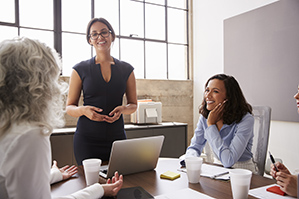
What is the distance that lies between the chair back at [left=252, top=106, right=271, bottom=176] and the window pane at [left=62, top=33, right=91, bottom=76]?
263 cm

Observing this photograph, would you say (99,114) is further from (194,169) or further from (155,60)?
(155,60)

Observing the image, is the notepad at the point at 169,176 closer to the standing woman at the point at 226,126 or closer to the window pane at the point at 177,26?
the standing woman at the point at 226,126

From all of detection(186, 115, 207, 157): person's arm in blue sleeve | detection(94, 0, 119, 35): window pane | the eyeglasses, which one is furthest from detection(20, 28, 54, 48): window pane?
detection(186, 115, 207, 157): person's arm in blue sleeve

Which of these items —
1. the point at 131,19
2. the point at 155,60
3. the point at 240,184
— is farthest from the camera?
the point at 155,60

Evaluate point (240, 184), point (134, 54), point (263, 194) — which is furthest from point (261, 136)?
point (134, 54)

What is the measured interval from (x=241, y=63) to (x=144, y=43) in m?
1.57

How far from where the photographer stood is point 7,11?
3201mm

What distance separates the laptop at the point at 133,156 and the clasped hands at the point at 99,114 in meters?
0.40

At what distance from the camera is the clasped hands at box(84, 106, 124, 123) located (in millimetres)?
1663

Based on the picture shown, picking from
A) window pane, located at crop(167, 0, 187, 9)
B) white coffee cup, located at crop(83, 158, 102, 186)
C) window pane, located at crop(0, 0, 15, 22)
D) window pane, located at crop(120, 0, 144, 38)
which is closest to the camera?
white coffee cup, located at crop(83, 158, 102, 186)

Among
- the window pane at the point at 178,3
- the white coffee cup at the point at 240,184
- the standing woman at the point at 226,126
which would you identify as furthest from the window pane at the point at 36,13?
the white coffee cup at the point at 240,184

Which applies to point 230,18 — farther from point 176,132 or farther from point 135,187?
point 135,187

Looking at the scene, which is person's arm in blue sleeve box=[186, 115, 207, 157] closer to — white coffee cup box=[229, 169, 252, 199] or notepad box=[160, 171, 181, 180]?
notepad box=[160, 171, 181, 180]

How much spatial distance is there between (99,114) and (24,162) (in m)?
1.02
